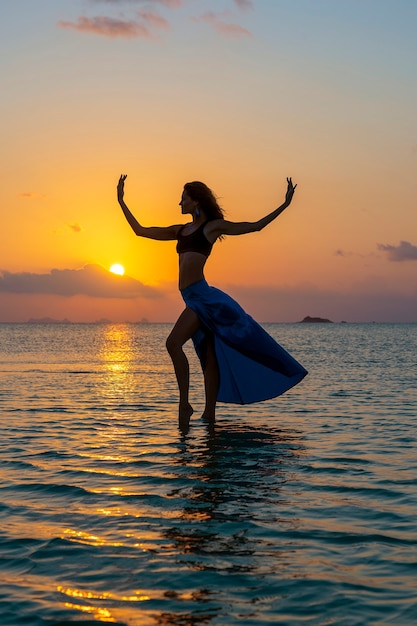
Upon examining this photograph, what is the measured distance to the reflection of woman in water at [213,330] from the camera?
10.1 m

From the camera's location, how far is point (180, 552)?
464 cm

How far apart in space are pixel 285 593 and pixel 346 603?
291 mm

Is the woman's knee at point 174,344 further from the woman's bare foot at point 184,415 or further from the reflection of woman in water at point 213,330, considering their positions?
the woman's bare foot at point 184,415

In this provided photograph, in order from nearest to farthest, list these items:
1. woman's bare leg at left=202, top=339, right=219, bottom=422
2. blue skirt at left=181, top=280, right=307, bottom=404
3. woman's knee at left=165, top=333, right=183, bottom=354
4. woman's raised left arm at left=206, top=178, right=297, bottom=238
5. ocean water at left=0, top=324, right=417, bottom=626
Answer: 1. ocean water at left=0, top=324, right=417, bottom=626
2. woman's raised left arm at left=206, top=178, right=297, bottom=238
3. woman's knee at left=165, top=333, right=183, bottom=354
4. blue skirt at left=181, top=280, right=307, bottom=404
5. woman's bare leg at left=202, top=339, right=219, bottom=422

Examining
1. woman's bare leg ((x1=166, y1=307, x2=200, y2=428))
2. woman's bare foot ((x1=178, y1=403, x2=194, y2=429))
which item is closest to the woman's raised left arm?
woman's bare leg ((x1=166, y1=307, x2=200, y2=428))

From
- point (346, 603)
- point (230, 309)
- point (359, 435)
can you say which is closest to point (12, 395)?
point (230, 309)

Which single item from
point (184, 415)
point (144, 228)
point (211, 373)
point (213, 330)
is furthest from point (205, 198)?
point (184, 415)

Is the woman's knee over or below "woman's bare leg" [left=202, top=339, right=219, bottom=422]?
over

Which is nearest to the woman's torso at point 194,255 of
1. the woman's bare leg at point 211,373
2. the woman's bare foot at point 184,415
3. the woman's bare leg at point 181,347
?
the woman's bare leg at point 181,347

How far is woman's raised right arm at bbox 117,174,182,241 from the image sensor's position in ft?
34.5

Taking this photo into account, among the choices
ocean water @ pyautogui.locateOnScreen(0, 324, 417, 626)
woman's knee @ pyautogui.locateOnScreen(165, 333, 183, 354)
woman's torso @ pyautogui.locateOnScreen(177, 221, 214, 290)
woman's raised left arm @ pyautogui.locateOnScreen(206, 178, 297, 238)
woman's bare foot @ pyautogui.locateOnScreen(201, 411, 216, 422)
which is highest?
woman's raised left arm @ pyautogui.locateOnScreen(206, 178, 297, 238)

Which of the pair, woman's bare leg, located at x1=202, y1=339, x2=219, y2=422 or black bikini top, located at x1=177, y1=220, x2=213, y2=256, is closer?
black bikini top, located at x1=177, y1=220, x2=213, y2=256

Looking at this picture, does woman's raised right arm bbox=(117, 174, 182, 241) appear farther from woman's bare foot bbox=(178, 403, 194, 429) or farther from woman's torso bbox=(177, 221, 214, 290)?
woman's bare foot bbox=(178, 403, 194, 429)

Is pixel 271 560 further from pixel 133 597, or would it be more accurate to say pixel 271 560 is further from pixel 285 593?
pixel 133 597
